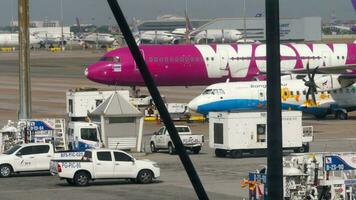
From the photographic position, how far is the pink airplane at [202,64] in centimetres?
6994

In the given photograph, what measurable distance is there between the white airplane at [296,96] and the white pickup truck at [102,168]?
920 inches

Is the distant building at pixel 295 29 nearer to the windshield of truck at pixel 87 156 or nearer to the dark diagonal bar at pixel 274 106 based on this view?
the windshield of truck at pixel 87 156

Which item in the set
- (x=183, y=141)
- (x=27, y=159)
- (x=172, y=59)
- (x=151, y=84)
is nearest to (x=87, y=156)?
(x=27, y=159)

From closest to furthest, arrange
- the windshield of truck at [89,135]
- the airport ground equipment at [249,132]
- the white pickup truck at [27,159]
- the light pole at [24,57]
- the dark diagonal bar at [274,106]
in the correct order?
the dark diagonal bar at [274,106], the white pickup truck at [27,159], the airport ground equipment at [249,132], the light pole at [24,57], the windshield of truck at [89,135]

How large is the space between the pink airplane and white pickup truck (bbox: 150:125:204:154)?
19731 millimetres

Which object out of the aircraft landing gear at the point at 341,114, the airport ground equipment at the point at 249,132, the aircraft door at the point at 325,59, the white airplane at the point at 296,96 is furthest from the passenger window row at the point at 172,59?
the airport ground equipment at the point at 249,132

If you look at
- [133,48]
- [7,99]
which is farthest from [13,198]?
[7,99]

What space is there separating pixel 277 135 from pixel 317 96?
2265 inches

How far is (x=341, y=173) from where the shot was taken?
1092 inches

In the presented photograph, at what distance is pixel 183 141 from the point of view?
47.2 metres

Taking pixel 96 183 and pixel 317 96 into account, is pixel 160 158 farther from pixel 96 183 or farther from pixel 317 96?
pixel 317 96

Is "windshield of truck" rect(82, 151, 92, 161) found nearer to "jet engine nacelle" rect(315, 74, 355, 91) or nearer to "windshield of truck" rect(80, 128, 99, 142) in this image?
"windshield of truck" rect(80, 128, 99, 142)

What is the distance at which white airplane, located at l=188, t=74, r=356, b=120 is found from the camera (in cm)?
6081

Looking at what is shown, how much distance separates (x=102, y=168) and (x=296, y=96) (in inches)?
1166
